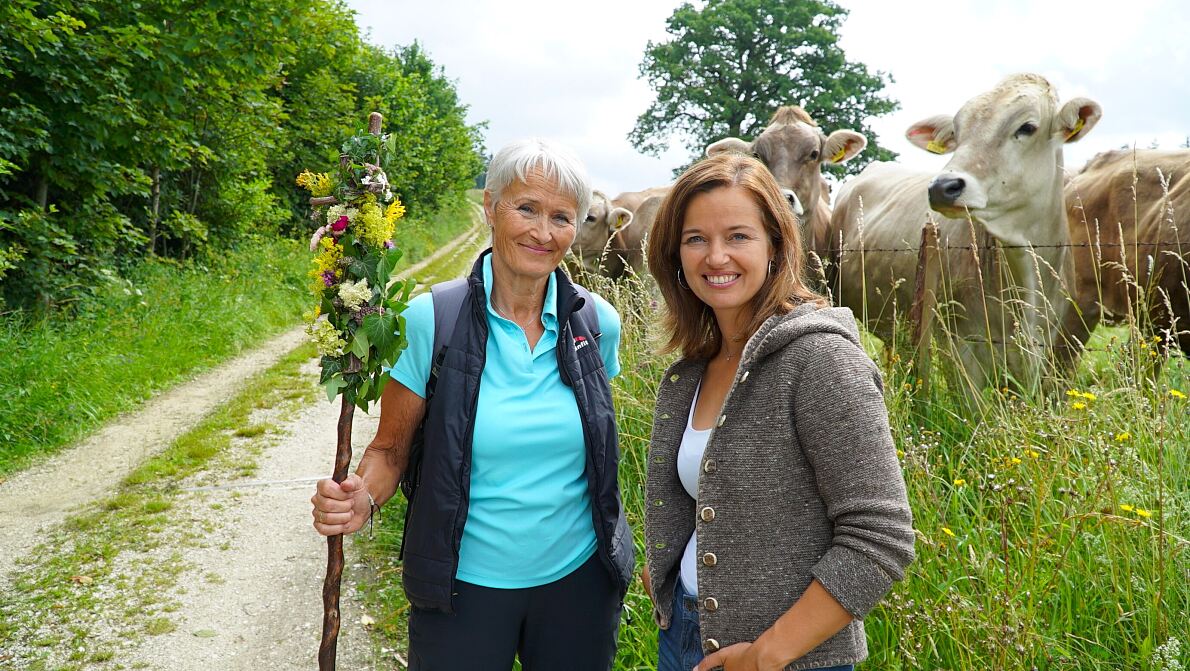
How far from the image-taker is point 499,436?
1935 mm

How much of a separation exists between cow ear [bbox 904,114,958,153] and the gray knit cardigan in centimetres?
369

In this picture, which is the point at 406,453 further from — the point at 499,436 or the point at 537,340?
the point at 537,340

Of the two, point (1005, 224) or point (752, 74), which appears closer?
point (1005, 224)

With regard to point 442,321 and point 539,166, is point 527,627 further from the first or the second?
point 539,166

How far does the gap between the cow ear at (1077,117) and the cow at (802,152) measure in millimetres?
2115

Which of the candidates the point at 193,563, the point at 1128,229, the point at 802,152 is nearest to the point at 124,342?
the point at 193,563

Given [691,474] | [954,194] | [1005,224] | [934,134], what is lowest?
[691,474]

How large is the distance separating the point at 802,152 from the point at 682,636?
522 cm

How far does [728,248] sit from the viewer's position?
1616 millimetres

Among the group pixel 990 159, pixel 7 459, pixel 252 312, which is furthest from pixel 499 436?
pixel 252 312

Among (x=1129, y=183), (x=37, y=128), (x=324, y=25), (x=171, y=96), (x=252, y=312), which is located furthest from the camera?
(x=324, y=25)

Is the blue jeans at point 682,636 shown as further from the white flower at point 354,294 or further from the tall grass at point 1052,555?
the white flower at point 354,294

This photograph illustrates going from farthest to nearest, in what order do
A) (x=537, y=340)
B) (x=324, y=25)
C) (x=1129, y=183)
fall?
(x=324, y=25), (x=1129, y=183), (x=537, y=340)

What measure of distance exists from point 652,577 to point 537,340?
0.68m
